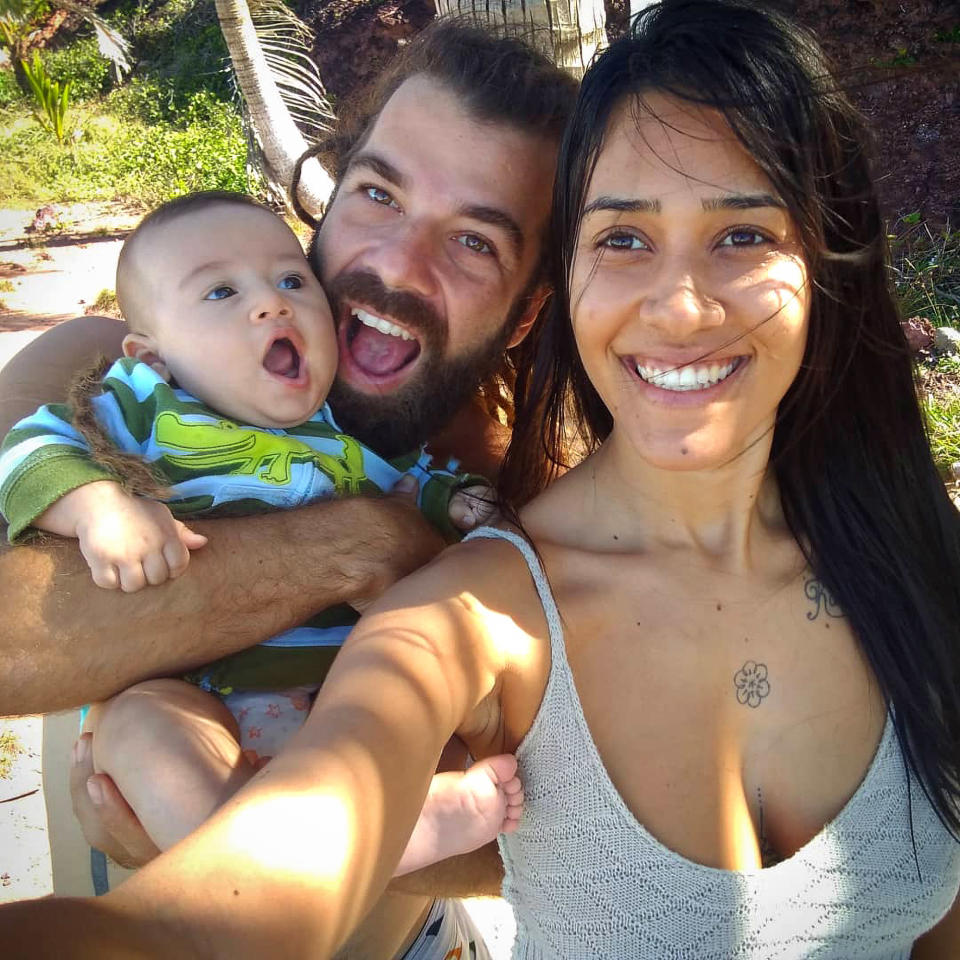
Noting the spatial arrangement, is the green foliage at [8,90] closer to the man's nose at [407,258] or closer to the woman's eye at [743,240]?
the man's nose at [407,258]

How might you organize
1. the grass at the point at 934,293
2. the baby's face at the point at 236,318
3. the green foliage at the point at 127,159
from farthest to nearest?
1. the green foliage at the point at 127,159
2. the grass at the point at 934,293
3. the baby's face at the point at 236,318

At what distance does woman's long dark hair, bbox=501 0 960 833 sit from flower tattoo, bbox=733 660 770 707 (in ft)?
0.78

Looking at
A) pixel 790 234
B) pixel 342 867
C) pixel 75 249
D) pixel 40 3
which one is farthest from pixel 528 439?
pixel 40 3

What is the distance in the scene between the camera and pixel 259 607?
2119mm

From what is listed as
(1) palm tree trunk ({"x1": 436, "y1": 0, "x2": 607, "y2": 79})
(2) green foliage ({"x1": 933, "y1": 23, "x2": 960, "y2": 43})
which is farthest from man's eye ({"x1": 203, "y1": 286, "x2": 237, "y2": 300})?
(2) green foliage ({"x1": 933, "y1": 23, "x2": 960, "y2": 43})

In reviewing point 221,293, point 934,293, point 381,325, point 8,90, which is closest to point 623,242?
point 381,325

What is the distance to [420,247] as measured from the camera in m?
2.56

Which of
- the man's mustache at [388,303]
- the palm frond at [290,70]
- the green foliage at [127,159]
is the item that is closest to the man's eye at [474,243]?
the man's mustache at [388,303]

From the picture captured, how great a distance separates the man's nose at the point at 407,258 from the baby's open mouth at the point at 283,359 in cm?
33

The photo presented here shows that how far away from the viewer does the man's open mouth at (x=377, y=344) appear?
2594 mm

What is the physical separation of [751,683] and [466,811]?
63 cm

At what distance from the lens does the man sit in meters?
2.05

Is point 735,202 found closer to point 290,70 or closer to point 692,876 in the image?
point 692,876

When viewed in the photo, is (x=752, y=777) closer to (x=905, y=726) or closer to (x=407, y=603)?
(x=905, y=726)
